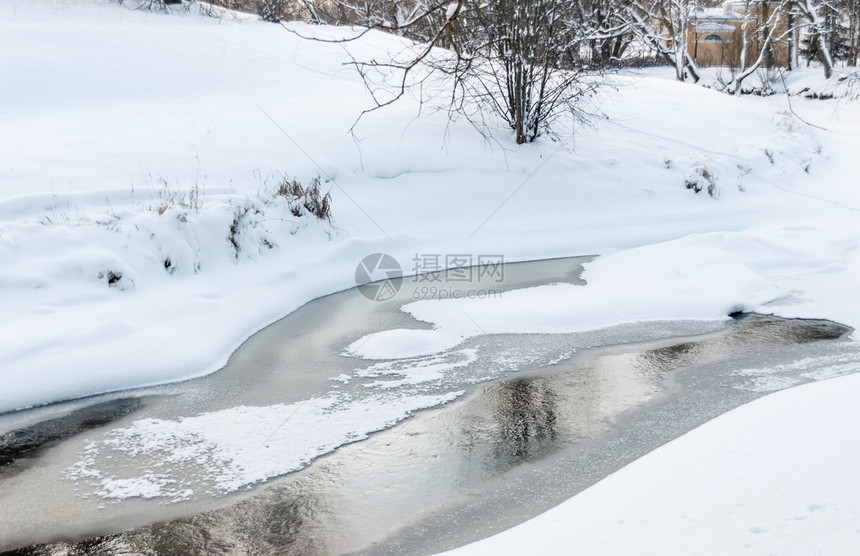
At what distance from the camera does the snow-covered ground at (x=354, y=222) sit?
427 cm

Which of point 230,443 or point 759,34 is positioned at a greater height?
point 759,34

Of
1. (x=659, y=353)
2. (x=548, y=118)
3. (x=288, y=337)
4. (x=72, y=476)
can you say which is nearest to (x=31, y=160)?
(x=288, y=337)

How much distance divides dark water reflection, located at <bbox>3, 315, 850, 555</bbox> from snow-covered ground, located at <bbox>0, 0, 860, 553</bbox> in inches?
22.5

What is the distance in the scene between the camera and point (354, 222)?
9.98 m

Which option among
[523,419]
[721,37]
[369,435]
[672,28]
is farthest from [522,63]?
[721,37]

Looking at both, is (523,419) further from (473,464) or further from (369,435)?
(369,435)

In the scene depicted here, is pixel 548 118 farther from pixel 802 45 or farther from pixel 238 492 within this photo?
pixel 802 45

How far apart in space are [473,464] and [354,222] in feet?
19.4

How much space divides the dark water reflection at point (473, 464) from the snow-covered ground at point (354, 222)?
572 millimetres

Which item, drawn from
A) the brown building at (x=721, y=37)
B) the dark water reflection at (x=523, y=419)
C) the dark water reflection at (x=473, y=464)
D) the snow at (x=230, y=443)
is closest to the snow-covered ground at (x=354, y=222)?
the dark water reflection at (x=473, y=464)

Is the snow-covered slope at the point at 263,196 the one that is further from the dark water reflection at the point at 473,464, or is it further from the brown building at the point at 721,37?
the brown building at the point at 721,37

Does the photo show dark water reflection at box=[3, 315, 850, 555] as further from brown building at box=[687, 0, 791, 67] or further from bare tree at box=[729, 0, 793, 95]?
brown building at box=[687, 0, 791, 67]

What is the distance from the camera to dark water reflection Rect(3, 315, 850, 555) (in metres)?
3.87

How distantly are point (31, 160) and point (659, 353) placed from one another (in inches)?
311
